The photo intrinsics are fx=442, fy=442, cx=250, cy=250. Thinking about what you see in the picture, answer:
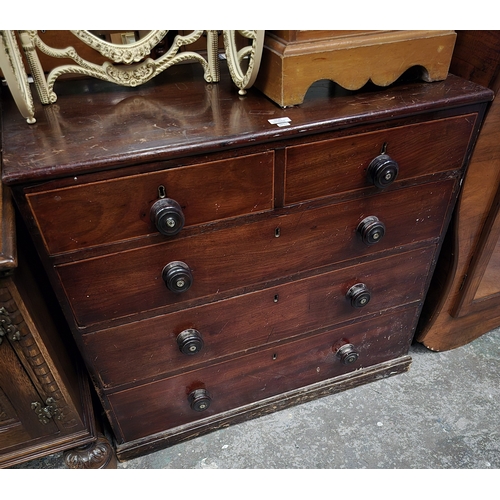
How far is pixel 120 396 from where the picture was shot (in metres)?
1.25

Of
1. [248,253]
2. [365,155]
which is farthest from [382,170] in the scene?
[248,253]

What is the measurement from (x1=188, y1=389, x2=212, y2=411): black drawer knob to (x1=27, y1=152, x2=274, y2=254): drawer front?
59 centimetres

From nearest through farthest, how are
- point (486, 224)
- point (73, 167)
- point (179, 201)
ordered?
point (73, 167) → point (179, 201) → point (486, 224)

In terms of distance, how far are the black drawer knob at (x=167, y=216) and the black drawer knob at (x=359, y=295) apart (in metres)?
0.61

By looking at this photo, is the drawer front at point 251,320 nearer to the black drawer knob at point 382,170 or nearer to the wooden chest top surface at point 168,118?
the black drawer knob at point 382,170

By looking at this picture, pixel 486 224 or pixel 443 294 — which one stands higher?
pixel 486 224

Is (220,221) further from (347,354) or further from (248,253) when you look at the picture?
(347,354)

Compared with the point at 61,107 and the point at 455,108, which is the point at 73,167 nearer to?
the point at 61,107

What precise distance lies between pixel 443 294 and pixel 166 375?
0.99 metres

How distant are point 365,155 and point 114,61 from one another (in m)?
0.66

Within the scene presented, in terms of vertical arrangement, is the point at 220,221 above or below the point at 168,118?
below

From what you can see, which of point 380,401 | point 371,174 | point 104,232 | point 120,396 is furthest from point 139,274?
point 380,401

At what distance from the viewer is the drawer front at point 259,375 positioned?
131cm

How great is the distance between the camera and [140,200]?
3.07ft
